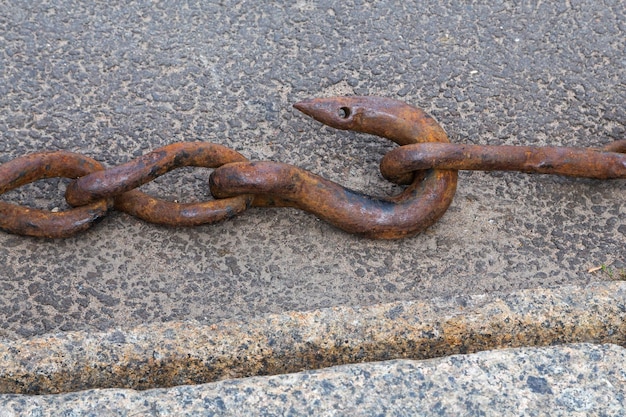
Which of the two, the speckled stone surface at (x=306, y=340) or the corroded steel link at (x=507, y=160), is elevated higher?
the corroded steel link at (x=507, y=160)

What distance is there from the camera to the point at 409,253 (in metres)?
1.75

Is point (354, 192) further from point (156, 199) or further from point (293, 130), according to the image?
point (156, 199)

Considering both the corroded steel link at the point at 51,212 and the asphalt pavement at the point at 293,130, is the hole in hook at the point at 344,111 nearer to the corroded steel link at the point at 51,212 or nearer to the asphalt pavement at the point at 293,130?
the asphalt pavement at the point at 293,130

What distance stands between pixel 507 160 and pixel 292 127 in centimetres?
54

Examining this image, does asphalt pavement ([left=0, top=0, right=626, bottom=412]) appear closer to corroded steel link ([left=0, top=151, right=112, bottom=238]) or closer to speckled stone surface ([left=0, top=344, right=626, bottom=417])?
corroded steel link ([left=0, top=151, right=112, bottom=238])

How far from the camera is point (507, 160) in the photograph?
1.73m

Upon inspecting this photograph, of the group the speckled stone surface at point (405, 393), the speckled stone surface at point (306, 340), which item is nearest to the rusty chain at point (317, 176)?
the speckled stone surface at point (306, 340)

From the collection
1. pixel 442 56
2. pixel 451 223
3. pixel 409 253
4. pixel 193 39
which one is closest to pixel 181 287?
pixel 409 253

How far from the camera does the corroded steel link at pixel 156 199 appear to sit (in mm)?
1582

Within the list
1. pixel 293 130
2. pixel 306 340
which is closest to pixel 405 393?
pixel 306 340

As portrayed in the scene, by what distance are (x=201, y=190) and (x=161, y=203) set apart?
15cm

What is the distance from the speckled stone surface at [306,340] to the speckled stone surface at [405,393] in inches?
3.4

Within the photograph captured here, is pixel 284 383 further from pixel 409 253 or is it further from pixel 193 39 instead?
pixel 193 39

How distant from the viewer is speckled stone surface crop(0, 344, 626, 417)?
1.31 metres
